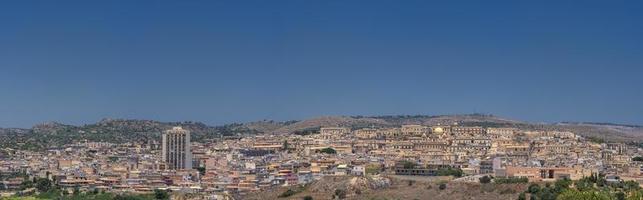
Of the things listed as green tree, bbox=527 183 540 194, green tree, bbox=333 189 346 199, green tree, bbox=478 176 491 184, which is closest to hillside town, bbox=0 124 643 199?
green tree, bbox=478 176 491 184

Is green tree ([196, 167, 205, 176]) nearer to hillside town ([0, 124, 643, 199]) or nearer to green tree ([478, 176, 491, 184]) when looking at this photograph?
hillside town ([0, 124, 643, 199])

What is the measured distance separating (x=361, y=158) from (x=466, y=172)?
49.0 feet

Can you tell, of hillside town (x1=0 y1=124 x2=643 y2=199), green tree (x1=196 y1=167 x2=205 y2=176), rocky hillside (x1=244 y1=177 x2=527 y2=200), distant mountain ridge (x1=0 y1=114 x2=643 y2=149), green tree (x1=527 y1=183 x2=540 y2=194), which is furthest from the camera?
distant mountain ridge (x1=0 y1=114 x2=643 y2=149)

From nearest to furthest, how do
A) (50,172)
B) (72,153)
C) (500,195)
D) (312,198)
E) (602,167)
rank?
1. (500,195)
2. (312,198)
3. (602,167)
4. (50,172)
5. (72,153)

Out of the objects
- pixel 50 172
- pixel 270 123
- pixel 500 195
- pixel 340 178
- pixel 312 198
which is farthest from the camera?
pixel 270 123

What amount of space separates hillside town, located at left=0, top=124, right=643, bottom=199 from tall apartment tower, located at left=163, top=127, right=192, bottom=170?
8 centimetres

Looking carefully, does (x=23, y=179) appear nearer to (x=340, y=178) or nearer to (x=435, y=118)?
(x=340, y=178)

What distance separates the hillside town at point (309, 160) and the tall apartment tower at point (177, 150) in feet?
0.25

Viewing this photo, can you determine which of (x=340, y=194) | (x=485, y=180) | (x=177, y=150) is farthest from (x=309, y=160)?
(x=485, y=180)

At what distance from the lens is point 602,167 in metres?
73.8

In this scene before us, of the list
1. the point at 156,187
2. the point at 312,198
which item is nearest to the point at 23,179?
the point at 156,187

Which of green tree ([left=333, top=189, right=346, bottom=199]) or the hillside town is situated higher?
the hillside town

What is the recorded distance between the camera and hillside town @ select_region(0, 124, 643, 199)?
7106cm

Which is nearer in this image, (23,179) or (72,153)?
(23,179)
